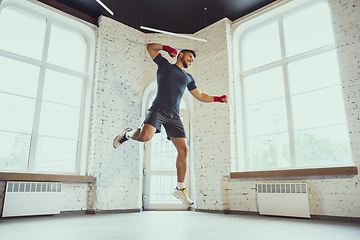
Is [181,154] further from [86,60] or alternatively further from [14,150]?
[86,60]

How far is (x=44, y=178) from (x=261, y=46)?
4.32 m

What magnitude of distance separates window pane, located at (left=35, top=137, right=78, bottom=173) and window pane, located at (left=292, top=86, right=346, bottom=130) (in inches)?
149

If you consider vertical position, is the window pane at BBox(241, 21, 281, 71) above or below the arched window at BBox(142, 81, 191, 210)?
above

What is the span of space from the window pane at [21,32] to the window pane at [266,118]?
12.7 feet

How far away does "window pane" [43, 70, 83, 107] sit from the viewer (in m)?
4.86

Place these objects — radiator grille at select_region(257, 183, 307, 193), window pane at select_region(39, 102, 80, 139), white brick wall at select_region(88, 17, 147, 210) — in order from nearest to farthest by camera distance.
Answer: radiator grille at select_region(257, 183, 307, 193)
window pane at select_region(39, 102, 80, 139)
white brick wall at select_region(88, 17, 147, 210)

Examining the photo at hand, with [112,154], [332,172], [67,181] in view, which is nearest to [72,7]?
[112,154]

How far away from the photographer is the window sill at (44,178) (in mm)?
3943

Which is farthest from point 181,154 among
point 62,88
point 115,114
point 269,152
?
point 62,88

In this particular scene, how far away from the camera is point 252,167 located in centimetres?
498

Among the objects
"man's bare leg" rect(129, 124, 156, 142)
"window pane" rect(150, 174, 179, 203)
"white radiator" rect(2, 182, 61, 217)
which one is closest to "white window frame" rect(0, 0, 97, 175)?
"white radiator" rect(2, 182, 61, 217)

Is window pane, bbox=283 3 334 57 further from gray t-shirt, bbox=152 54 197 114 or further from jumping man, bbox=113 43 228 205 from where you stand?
gray t-shirt, bbox=152 54 197 114

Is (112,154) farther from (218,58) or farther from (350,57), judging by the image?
(350,57)

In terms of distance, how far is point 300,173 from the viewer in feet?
13.2
